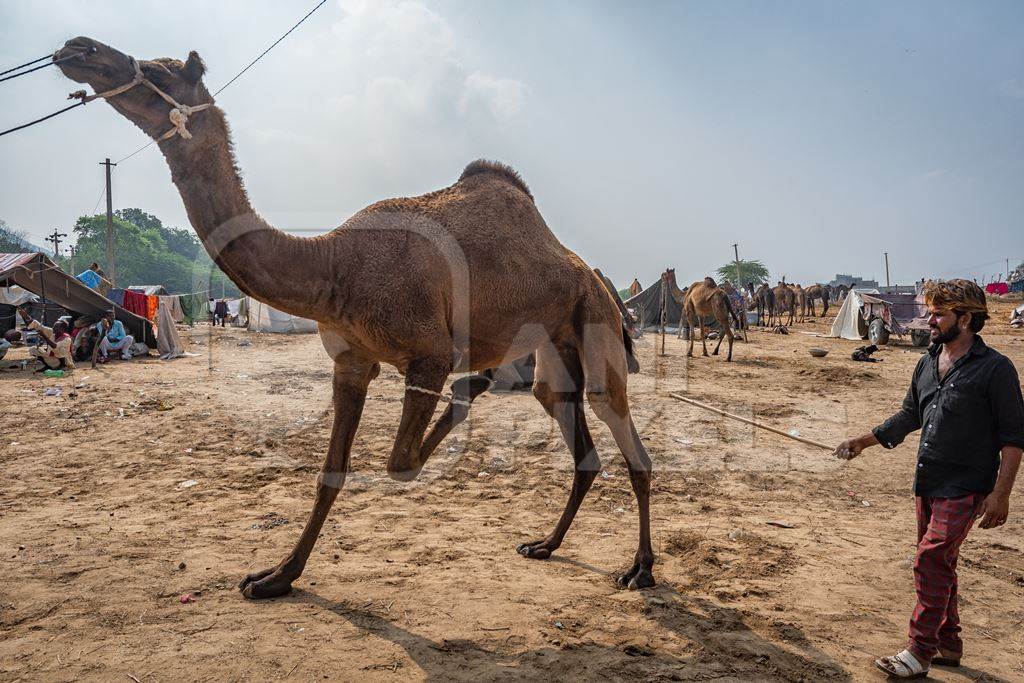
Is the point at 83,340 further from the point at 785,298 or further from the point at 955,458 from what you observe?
the point at 785,298

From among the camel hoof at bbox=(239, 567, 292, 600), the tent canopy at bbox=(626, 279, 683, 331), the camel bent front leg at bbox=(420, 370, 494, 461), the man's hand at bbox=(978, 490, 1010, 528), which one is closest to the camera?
the man's hand at bbox=(978, 490, 1010, 528)

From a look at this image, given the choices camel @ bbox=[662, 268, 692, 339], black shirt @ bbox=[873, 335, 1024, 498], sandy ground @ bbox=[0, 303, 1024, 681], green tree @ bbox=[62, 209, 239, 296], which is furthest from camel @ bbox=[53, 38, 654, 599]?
green tree @ bbox=[62, 209, 239, 296]

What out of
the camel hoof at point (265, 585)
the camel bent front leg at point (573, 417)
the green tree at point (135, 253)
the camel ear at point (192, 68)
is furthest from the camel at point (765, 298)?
the green tree at point (135, 253)

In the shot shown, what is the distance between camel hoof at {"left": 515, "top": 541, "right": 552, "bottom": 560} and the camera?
164 inches

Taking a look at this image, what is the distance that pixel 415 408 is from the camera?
326 cm

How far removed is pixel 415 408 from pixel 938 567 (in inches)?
104

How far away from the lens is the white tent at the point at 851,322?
69.4 feet

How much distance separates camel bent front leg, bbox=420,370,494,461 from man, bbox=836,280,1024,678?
248 centimetres

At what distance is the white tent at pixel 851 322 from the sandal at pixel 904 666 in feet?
67.9

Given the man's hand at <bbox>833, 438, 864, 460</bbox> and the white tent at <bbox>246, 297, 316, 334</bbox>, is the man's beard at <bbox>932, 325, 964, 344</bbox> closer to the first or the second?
the man's hand at <bbox>833, 438, 864, 460</bbox>

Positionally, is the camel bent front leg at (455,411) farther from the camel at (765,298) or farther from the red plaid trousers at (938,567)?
the camel at (765,298)

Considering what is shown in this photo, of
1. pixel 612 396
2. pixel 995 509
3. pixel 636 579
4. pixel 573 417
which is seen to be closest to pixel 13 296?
pixel 573 417

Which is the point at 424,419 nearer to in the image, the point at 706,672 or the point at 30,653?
the point at 706,672

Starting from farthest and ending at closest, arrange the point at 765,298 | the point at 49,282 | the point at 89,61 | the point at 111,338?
the point at 765,298
the point at 111,338
the point at 49,282
the point at 89,61
